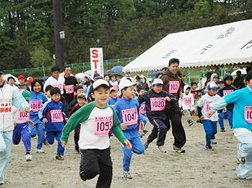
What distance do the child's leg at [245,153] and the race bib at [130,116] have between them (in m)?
1.75

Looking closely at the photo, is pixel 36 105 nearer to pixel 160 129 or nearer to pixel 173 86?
pixel 160 129

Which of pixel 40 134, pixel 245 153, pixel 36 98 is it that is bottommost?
pixel 40 134

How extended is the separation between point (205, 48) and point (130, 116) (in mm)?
9355

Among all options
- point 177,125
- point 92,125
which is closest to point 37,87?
point 177,125

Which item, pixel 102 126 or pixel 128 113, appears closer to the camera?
pixel 102 126

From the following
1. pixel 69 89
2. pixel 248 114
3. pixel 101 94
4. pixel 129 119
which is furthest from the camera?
pixel 69 89

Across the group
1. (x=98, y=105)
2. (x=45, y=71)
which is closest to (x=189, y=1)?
(x=45, y=71)

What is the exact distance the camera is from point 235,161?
327 inches

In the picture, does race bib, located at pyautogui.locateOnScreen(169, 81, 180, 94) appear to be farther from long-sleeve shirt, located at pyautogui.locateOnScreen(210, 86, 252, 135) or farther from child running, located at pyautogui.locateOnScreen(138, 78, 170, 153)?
long-sleeve shirt, located at pyautogui.locateOnScreen(210, 86, 252, 135)

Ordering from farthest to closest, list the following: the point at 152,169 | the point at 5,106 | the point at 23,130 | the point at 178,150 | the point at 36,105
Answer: the point at 36,105 → the point at 178,150 → the point at 23,130 → the point at 152,169 → the point at 5,106

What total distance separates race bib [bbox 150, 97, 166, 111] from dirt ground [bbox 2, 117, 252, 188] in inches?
41.3

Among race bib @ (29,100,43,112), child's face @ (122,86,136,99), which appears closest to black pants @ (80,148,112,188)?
child's face @ (122,86,136,99)

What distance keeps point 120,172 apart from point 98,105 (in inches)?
106

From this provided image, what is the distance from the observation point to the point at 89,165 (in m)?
5.05
